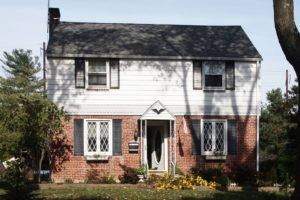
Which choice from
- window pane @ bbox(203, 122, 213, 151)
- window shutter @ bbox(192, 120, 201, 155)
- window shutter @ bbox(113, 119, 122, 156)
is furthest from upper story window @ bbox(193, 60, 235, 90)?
window shutter @ bbox(113, 119, 122, 156)

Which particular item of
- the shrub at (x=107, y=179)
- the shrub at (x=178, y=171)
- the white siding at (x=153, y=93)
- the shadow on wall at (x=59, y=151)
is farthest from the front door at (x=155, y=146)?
the shadow on wall at (x=59, y=151)

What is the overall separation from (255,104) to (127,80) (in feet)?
18.7

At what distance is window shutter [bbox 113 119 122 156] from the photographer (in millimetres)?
23825

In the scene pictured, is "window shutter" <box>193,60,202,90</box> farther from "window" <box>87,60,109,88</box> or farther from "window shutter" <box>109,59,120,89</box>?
"window" <box>87,60,109,88</box>

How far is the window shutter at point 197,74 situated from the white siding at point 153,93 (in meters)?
0.18

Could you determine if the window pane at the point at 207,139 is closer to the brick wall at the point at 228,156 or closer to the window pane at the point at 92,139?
the brick wall at the point at 228,156

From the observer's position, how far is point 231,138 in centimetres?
2461

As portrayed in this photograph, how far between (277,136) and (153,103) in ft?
65.9

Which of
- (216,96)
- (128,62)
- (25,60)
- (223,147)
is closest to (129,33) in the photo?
(128,62)

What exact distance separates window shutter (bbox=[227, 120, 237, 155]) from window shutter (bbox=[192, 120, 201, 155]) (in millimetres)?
1302

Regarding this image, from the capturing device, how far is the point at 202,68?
24.7 m

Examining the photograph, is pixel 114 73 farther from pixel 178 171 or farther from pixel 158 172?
pixel 178 171

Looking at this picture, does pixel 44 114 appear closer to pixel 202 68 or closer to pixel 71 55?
pixel 71 55

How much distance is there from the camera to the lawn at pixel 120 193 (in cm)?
1770
